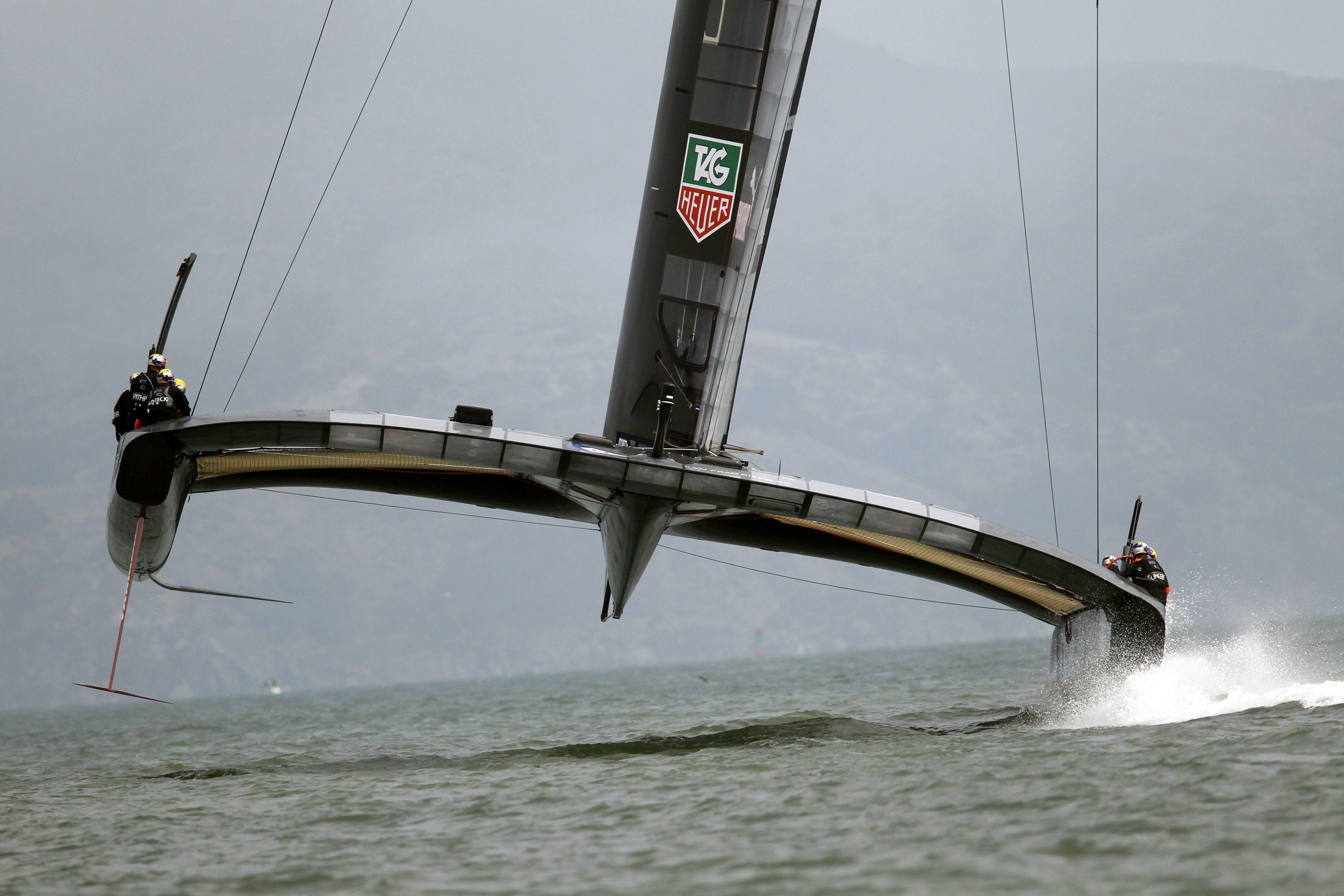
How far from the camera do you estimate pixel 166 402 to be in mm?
9617

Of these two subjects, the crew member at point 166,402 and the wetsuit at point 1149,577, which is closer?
the crew member at point 166,402

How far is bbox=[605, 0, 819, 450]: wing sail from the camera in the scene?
1088 centimetres

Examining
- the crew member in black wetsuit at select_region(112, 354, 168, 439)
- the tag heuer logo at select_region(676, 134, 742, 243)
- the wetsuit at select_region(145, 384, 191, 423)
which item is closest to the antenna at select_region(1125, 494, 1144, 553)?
the tag heuer logo at select_region(676, 134, 742, 243)

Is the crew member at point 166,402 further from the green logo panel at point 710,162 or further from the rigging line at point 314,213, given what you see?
the green logo panel at point 710,162

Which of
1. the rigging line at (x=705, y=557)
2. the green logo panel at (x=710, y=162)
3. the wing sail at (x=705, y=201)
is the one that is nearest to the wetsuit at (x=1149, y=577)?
the rigging line at (x=705, y=557)

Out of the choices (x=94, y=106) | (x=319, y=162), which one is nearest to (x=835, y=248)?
(x=319, y=162)

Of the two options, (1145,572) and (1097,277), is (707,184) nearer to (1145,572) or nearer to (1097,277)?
(1145,572)

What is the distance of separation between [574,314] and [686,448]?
133700mm

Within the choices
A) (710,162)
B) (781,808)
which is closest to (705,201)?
(710,162)

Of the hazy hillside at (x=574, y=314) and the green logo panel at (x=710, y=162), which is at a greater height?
the hazy hillside at (x=574, y=314)

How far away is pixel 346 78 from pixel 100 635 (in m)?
115

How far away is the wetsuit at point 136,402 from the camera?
9.74 metres

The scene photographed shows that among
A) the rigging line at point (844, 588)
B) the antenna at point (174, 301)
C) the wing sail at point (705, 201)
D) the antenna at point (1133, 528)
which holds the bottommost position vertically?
the rigging line at point (844, 588)

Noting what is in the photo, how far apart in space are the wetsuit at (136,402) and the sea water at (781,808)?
285 cm
